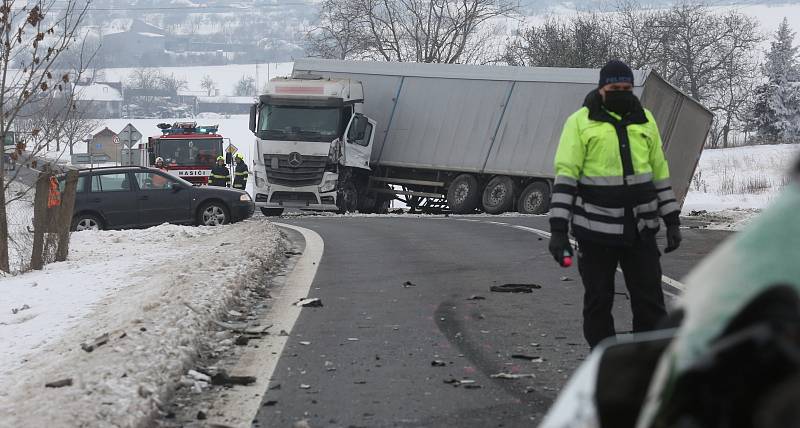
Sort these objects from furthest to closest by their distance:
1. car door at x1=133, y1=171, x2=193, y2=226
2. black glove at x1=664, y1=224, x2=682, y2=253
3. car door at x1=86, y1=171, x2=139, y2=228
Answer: car door at x1=133, y1=171, x2=193, y2=226 < car door at x1=86, y1=171, x2=139, y2=228 < black glove at x1=664, y1=224, x2=682, y2=253

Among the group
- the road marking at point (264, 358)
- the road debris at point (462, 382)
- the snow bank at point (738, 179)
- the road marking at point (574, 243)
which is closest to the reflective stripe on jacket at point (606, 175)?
the road marking at point (574, 243)

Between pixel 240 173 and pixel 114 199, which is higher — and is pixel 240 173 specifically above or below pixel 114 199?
above

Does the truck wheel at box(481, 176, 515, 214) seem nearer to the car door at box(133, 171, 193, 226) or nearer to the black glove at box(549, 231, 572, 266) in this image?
the car door at box(133, 171, 193, 226)

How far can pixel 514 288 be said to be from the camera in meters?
10.6

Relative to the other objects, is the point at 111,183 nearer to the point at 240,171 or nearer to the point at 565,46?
the point at 240,171

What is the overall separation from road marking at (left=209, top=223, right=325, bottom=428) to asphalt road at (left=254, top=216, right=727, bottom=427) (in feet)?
0.25

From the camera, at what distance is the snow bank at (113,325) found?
5277 mm

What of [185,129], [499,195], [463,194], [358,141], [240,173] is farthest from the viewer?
[185,129]

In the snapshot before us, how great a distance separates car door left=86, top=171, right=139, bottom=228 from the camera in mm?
23594

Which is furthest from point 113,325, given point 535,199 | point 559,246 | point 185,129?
point 185,129

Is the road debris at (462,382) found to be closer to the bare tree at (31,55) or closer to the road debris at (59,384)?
the road debris at (59,384)

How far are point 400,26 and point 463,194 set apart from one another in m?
32.4

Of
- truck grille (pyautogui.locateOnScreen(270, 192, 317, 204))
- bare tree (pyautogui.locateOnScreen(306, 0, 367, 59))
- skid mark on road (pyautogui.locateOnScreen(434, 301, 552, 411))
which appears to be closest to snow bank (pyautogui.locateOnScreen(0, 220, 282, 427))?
skid mark on road (pyautogui.locateOnScreen(434, 301, 552, 411))

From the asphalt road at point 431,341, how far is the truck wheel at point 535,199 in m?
14.1
